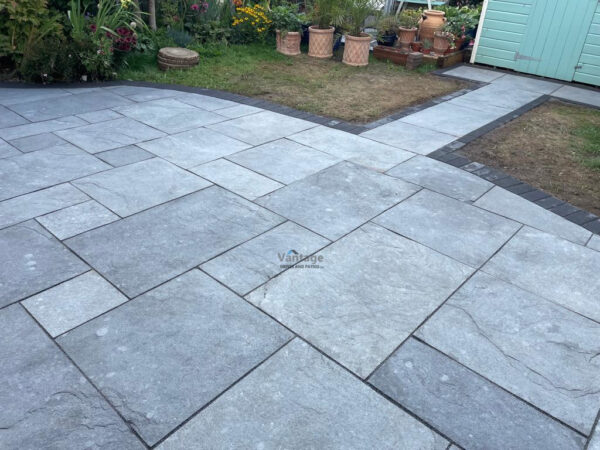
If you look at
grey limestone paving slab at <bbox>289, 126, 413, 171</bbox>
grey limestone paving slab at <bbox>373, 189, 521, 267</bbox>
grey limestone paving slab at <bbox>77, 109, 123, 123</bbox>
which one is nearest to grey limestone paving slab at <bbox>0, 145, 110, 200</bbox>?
grey limestone paving slab at <bbox>77, 109, 123, 123</bbox>

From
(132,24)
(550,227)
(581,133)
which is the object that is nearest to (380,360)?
(550,227)

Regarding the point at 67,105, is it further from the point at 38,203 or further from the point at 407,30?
the point at 407,30

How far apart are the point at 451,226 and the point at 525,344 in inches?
48.6

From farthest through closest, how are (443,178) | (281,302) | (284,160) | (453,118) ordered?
(453,118) < (284,160) < (443,178) < (281,302)

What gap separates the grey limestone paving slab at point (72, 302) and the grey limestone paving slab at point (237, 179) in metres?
1.42

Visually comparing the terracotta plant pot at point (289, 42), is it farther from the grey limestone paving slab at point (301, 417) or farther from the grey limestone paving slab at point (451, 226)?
the grey limestone paving slab at point (301, 417)

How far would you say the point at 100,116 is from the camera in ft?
17.4

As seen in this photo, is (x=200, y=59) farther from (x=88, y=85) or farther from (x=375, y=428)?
(x=375, y=428)

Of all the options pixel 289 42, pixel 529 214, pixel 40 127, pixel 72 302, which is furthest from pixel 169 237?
pixel 289 42

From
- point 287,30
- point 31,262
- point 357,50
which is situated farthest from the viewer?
point 287,30

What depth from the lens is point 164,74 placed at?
6969mm

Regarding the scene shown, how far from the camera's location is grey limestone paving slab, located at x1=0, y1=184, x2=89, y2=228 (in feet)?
10.9

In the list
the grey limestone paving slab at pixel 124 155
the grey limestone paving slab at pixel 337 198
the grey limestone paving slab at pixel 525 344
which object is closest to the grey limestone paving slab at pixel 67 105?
the grey limestone paving slab at pixel 124 155

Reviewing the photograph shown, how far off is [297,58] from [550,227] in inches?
243
